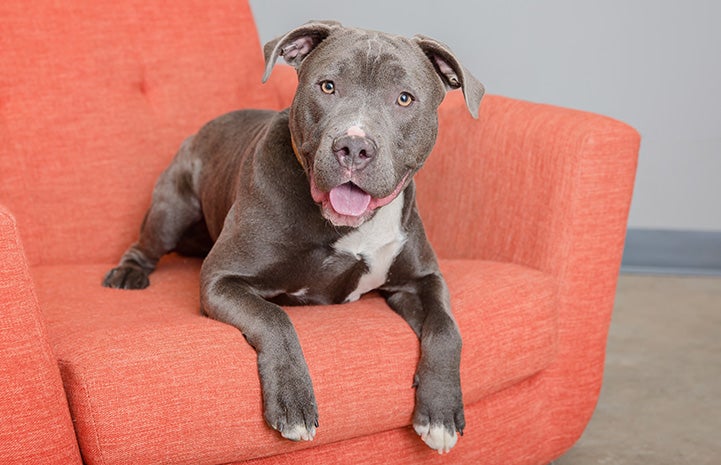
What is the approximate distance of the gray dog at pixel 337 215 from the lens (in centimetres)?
220

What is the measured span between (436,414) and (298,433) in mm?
366

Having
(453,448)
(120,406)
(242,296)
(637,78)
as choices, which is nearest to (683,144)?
(637,78)

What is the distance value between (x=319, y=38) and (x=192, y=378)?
912 mm

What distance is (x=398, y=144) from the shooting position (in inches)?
90.9

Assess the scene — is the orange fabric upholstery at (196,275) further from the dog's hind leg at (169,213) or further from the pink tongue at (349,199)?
the pink tongue at (349,199)

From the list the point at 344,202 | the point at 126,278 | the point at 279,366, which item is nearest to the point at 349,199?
the point at 344,202

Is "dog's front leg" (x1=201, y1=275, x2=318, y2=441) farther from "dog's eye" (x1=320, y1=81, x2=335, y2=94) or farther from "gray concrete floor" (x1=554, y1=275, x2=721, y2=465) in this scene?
"gray concrete floor" (x1=554, y1=275, x2=721, y2=465)

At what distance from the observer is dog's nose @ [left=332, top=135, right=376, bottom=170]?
7.10 feet

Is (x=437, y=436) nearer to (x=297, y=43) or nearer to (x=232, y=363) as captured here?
(x=232, y=363)

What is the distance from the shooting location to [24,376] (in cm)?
198

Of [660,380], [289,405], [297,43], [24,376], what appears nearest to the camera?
[24,376]

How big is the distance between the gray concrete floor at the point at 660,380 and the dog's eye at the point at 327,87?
4.78 ft

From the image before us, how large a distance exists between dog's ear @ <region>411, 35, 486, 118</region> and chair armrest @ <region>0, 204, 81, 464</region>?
1069 millimetres

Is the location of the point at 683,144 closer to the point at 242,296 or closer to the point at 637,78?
the point at 637,78
